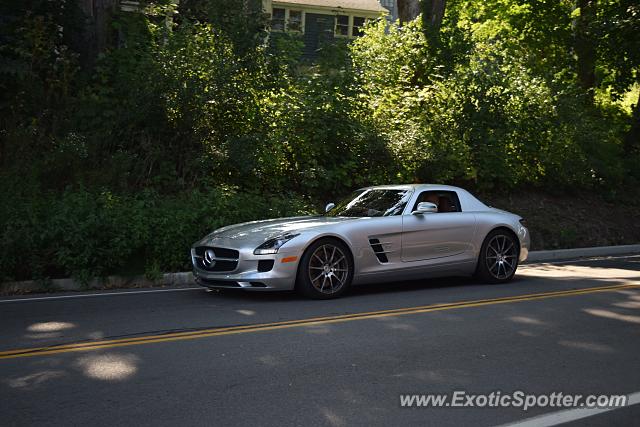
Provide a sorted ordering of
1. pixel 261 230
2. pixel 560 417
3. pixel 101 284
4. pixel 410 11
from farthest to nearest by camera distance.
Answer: pixel 410 11 < pixel 101 284 < pixel 261 230 < pixel 560 417

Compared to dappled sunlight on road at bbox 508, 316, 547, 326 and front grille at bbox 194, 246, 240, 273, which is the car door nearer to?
dappled sunlight on road at bbox 508, 316, 547, 326

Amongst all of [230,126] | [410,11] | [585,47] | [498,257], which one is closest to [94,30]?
[230,126]

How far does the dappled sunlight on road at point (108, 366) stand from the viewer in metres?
5.61

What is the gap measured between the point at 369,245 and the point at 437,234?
3.94 feet

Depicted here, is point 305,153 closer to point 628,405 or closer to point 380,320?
point 380,320

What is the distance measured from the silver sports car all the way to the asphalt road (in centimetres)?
32

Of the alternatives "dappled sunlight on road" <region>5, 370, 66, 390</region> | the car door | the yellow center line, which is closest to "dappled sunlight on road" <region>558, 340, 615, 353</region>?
the yellow center line

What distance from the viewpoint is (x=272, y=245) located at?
8984mm

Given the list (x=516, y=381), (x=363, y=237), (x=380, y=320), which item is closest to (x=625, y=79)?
(x=363, y=237)

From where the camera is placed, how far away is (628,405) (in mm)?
5129

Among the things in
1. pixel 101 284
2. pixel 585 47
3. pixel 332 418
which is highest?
pixel 585 47

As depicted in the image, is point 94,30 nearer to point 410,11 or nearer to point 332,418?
point 410,11

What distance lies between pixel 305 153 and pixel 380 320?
9093 millimetres

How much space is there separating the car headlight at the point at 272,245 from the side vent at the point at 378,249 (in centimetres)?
118
